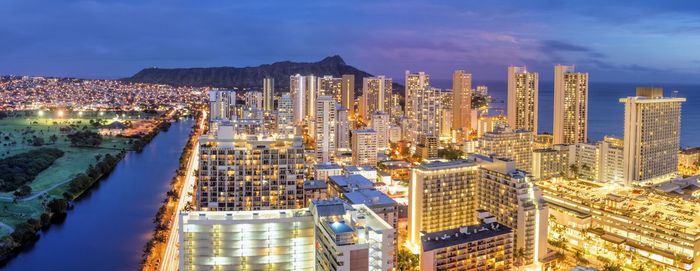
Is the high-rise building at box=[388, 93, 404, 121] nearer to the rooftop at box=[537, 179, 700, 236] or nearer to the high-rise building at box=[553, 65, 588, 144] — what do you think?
the high-rise building at box=[553, 65, 588, 144]

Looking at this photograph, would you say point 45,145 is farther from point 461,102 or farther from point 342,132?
point 461,102

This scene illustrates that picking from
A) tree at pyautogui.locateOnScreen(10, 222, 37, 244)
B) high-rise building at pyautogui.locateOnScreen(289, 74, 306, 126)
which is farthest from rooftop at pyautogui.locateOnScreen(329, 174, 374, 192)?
high-rise building at pyautogui.locateOnScreen(289, 74, 306, 126)

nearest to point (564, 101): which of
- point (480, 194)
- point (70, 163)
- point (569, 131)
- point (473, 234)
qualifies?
point (569, 131)

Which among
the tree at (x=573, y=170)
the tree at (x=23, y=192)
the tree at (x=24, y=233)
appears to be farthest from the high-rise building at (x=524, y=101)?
the tree at (x=24, y=233)

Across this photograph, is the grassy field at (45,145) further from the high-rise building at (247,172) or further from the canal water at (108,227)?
the high-rise building at (247,172)

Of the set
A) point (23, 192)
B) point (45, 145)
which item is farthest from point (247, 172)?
point (45, 145)

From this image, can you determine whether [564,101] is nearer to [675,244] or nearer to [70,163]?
[675,244]
